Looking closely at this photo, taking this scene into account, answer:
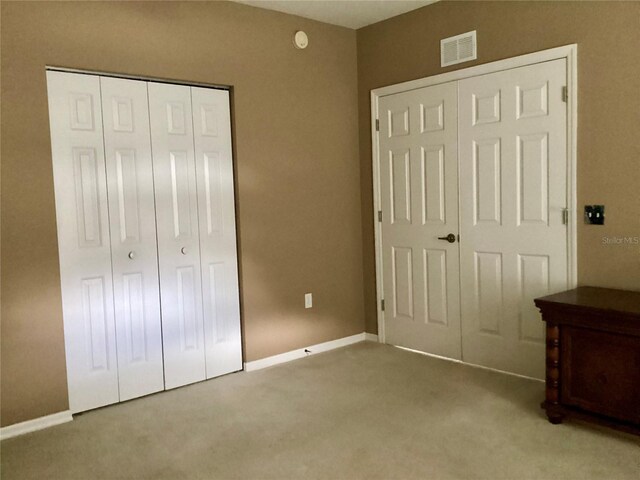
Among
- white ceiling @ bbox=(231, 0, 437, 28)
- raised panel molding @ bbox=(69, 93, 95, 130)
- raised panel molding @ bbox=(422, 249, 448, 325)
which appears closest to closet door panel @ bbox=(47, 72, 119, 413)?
raised panel molding @ bbox=(69, 93, 95, 130)

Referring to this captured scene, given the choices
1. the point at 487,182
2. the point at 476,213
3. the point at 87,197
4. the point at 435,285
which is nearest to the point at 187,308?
the point at 87,197

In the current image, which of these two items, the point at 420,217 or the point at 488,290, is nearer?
the point at 488,290

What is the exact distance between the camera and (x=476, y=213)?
3.86 m

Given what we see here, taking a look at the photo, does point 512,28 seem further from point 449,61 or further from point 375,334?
point 375,334

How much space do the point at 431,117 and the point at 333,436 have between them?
237cm

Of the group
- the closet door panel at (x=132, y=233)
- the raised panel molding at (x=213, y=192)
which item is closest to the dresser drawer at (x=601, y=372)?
the raised panel molding at (x=213, y=192)

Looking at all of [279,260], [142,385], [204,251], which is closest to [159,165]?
[204,251]

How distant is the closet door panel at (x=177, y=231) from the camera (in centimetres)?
356

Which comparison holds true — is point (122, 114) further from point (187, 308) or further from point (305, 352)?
point (305, 352)

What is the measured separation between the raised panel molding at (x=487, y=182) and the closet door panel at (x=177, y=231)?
6.31 feet

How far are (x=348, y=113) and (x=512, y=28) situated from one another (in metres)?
1.46

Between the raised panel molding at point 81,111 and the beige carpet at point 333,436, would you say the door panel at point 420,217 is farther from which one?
the raised panel molding at point 81,111

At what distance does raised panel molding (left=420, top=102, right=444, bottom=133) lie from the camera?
400cm

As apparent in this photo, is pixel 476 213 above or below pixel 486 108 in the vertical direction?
below
